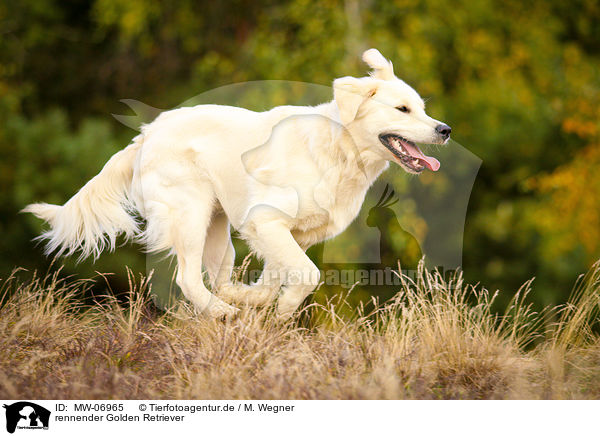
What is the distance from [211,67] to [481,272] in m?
6.42

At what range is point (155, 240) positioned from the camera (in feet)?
17.1

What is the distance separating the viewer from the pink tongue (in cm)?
472

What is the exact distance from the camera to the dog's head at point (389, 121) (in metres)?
4.73

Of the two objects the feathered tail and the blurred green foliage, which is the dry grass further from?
the blurred green foliage

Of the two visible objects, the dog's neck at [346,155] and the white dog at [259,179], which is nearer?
the white dog at [259,179]

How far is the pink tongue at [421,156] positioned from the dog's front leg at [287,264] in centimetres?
99

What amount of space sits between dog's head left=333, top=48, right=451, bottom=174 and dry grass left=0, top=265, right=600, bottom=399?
0.87m

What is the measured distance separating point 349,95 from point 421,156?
0.64m

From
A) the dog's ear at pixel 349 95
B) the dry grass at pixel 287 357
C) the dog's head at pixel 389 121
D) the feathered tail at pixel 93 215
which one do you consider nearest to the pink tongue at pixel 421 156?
the dog's head at pixel 389 121

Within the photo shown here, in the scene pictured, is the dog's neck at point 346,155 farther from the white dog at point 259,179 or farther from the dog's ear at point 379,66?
the dog's ear at point 379,66

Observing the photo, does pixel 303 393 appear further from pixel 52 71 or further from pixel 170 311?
pixel 52 71

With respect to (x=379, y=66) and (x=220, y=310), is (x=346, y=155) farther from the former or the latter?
(x=220, y=310)

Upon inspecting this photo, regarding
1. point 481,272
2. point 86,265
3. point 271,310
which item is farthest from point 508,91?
point 271,310
